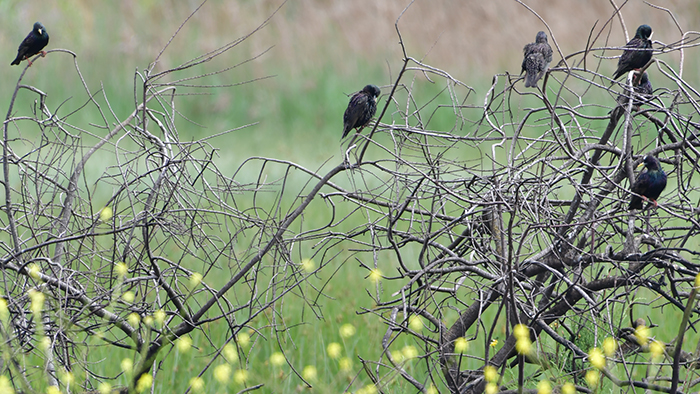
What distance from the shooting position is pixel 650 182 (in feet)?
6.75

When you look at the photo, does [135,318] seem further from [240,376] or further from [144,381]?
[240,376]

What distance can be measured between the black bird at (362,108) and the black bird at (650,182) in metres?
1.30

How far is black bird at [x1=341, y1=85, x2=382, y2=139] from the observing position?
3025mm

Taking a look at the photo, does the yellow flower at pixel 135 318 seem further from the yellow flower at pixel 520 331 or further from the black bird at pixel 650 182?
the black bird at pixel 650 182

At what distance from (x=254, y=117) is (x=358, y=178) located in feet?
16.6

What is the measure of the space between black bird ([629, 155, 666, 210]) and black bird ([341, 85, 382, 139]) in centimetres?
130

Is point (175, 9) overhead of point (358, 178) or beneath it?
overhead

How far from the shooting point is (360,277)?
16.2ft

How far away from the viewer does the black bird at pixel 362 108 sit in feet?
9.93

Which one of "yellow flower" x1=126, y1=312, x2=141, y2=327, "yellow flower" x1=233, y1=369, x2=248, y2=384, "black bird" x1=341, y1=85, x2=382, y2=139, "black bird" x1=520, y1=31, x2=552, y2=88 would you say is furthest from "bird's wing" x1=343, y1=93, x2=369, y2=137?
"yellow flower" x1=233, y1=369, x2=248, y2=384

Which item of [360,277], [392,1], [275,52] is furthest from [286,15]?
[360,277]

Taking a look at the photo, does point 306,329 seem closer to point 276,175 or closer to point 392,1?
point 276,175

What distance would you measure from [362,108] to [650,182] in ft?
4.72

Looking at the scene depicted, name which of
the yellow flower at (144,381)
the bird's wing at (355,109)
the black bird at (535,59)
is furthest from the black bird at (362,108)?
the yellow flower at (144,381)
